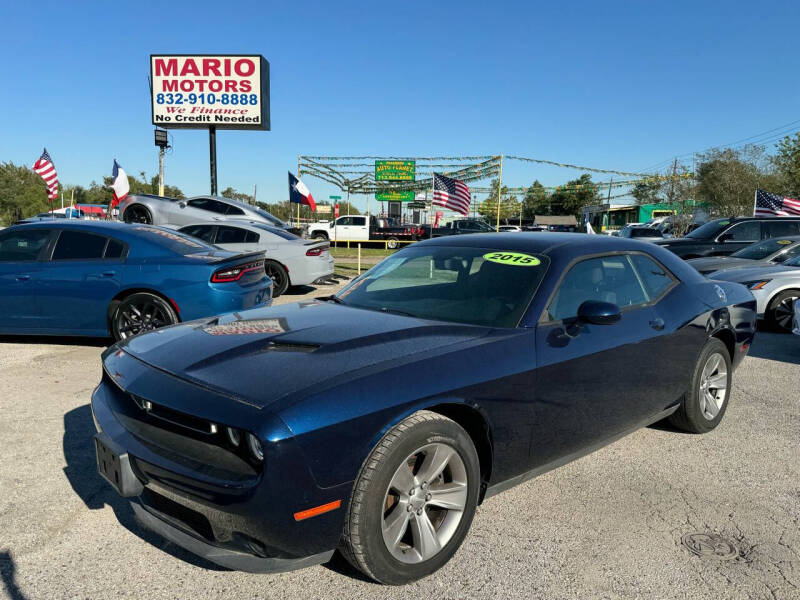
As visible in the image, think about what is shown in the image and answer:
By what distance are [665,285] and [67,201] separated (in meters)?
89.0

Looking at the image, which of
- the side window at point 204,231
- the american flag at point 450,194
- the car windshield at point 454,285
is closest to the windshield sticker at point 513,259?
the car windshield at point 454,285

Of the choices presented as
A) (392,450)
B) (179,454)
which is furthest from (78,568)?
(392,450)

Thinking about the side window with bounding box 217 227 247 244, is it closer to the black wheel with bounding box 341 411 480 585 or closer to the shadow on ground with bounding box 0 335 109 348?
the shadow on ground with bounding box 0 335 109 348

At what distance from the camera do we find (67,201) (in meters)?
78.9

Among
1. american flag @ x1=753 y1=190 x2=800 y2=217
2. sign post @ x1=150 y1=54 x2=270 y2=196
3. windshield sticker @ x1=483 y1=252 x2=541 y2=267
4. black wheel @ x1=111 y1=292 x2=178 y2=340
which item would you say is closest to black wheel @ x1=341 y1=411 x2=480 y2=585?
windshield sticker @ x1=483 y1=252 x2=541 y2=267

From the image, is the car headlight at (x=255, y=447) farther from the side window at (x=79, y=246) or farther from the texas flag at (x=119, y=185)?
the texas flag at (x=119, y=185)

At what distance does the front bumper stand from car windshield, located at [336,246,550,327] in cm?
134

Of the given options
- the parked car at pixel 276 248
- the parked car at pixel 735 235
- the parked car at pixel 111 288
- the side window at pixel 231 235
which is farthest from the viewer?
the parked car at pixel 735 235

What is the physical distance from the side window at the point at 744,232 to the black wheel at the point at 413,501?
12.9 meters

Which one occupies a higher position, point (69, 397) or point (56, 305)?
point (56, 305)

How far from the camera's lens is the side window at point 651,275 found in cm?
389

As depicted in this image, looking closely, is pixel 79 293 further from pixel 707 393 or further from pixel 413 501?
pixel 707 393

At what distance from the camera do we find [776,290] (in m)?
8.21

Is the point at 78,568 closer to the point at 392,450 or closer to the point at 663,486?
the point at 392,450
